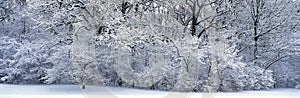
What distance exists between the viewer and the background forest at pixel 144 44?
53.3 ft

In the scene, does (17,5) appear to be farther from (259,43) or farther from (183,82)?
(259,43)

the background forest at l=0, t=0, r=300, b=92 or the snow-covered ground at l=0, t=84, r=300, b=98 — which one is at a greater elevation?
the background forest at l=0, t=0, r=300, b=92

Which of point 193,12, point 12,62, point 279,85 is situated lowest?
point 279,85

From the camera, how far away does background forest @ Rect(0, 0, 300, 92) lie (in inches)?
639

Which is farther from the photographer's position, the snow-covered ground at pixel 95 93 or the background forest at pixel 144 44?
the background forest at pixel 144 44

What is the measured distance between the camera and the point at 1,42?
19.4 m

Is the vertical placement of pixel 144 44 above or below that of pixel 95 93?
above

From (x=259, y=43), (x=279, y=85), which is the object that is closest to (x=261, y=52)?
(x=259, y=43)

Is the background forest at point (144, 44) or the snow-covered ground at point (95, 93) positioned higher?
the background forest at point (144, 44)

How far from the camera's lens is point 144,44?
17.6 meters

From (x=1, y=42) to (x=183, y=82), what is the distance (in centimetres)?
883

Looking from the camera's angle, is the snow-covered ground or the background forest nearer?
the snow-covered ground

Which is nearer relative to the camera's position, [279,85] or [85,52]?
[85,52]

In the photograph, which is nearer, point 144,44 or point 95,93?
point 95,93
